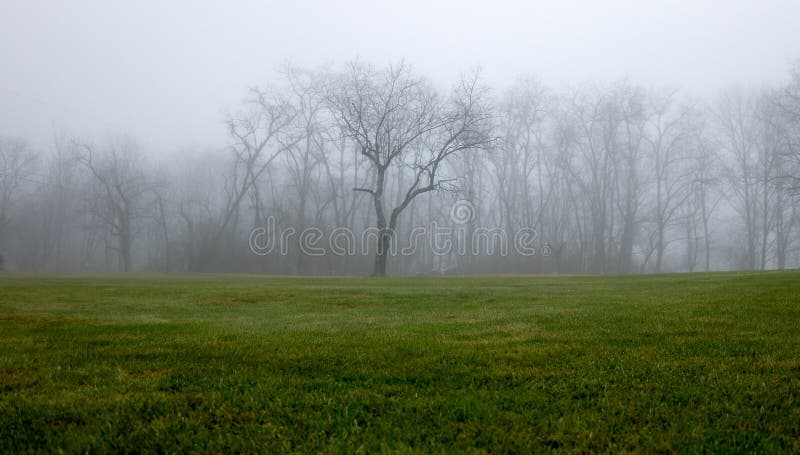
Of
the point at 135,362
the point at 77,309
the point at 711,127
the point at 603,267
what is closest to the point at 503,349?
the point at 135,362

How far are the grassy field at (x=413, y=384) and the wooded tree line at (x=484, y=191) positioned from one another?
36637mm

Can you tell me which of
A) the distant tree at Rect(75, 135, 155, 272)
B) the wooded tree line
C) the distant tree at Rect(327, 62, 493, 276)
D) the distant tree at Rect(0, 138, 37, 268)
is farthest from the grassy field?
the distant tree at Rect(0, 138, 37, 268)

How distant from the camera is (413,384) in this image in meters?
3.85

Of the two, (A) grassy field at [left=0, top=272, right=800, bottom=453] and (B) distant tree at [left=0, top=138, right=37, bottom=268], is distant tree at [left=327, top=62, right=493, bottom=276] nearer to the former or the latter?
(A) grassy field at [left=0, top=272, right=800, bottom=453]

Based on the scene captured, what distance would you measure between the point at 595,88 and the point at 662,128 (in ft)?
23.6

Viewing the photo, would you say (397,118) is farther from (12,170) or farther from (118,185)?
(12,170)

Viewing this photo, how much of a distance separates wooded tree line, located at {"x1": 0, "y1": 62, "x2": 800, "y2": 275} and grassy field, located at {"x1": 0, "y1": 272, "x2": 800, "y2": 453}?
1442 inches

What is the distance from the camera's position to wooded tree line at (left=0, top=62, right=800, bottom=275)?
45344mm

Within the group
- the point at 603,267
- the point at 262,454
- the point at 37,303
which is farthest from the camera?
the point at 603,267

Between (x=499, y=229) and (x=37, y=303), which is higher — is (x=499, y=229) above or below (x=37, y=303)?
above

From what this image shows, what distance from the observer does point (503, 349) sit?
502 cm

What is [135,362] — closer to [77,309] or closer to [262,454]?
[262,454]

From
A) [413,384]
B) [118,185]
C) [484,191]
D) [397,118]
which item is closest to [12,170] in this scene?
[118,185]

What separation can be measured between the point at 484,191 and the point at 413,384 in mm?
49279
